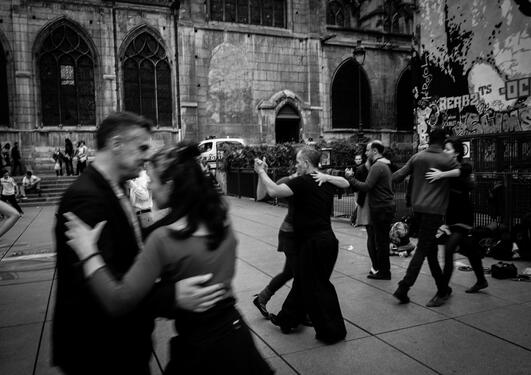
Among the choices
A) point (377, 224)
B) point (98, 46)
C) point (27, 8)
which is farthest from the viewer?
point (98, 46)

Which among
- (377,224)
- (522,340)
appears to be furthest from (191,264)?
(377,224)

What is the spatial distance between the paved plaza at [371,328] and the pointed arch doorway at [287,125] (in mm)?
21365

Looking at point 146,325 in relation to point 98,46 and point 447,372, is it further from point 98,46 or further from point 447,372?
point 98,46

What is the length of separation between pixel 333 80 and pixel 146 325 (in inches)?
1139

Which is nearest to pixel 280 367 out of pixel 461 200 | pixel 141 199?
pixel 461 200

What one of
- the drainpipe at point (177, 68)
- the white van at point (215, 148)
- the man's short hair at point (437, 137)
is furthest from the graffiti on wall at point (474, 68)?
the drainpipe at point (177, 68)

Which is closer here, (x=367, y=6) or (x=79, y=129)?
(x=79, y=129)

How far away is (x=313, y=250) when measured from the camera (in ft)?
13.5

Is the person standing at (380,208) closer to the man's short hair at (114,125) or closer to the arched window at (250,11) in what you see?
the man's short hair at (114,125)

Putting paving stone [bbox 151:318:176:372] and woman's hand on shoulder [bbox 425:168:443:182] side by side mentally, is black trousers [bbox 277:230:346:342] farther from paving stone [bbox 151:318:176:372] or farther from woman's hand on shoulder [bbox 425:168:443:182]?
woman's hand on shoulder [bbox 425:168:443:182]

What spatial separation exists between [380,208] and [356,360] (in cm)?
281

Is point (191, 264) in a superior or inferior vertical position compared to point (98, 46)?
inferior

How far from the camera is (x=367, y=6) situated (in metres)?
34.8

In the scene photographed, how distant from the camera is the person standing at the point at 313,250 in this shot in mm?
4055
